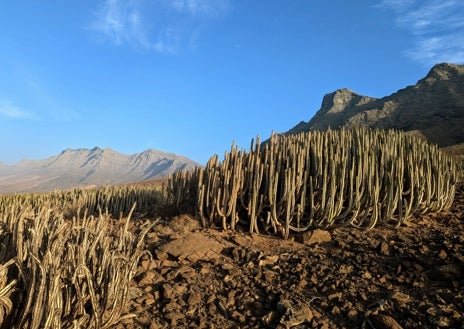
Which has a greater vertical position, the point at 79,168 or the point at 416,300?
the point at 79,168

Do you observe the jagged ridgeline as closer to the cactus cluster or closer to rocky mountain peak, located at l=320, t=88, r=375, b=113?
the cactus cluster

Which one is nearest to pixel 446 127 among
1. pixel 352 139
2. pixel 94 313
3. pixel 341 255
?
pixel 352 139

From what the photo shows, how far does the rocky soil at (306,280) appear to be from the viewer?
2.87 meters

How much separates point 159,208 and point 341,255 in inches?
130

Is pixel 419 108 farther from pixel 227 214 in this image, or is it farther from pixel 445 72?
pixel 227 214

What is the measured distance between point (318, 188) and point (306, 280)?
181 cm

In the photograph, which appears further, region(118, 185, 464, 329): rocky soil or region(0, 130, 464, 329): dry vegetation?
region(118, 185, 464, 329): rocky soil

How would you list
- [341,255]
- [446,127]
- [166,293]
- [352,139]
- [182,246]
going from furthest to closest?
[446,127] < [352,139] < [182,246] < [341,255] < [166,293]

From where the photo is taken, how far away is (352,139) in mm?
6043

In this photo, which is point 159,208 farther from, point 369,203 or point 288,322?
point 288,322

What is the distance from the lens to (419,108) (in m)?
46.2

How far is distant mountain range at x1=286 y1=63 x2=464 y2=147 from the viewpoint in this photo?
41219 millimetres

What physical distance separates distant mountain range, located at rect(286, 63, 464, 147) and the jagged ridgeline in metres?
32.7

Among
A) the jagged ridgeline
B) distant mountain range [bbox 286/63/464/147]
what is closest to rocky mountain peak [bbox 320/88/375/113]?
distant mountain range [bbox 286/63/464/147]
